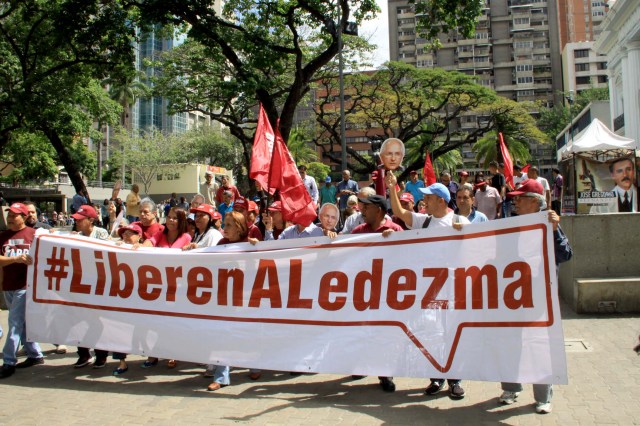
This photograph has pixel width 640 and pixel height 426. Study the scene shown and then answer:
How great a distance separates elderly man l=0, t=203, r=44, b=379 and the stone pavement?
32 cm

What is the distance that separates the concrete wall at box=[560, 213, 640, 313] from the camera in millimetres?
7398

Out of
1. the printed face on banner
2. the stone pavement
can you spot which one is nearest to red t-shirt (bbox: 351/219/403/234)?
the stone pavement

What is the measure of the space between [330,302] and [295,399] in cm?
88

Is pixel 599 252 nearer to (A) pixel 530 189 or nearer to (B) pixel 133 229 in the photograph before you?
(A) pixel 530 189

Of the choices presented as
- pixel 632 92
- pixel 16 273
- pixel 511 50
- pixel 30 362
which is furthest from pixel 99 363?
pixel 511 50

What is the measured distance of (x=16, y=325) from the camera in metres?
5.85

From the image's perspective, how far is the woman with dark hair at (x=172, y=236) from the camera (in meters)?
6.02

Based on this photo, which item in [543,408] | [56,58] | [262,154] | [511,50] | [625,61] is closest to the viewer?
[543,408]

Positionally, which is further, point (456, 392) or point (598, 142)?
point (598, 142)

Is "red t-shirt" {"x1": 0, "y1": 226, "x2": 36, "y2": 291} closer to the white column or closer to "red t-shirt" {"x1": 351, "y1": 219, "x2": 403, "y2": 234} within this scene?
"red t-shirt" {"x1": 351, "y1": 219, "x2": 403, "y2": 234}

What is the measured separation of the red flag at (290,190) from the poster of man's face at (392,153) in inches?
37.5

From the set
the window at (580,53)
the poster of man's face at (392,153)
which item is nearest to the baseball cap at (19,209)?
the poster of man's face at (392,153)

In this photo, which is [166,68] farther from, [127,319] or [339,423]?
[339,423]

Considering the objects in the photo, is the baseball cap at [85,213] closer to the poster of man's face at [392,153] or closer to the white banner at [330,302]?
the white banner at [330,302]
